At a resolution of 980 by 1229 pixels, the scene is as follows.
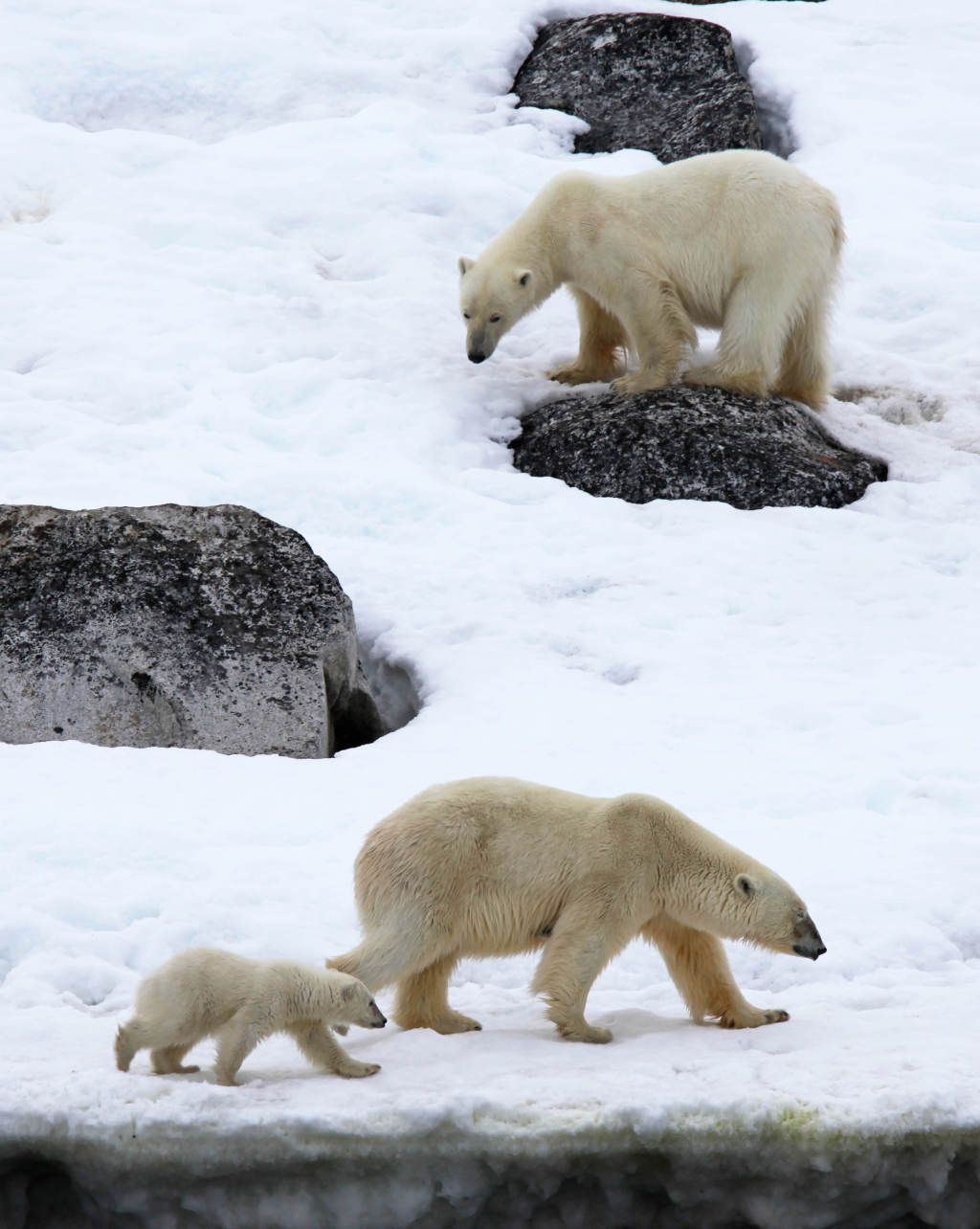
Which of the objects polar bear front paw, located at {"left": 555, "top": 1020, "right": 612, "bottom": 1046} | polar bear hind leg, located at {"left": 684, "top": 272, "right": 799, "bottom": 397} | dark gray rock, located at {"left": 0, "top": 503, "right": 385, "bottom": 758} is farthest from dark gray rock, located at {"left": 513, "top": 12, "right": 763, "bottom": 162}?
polar bear front paw, located at {"left": 555, "top": 1020, "right": 612, "bottom": 1046}

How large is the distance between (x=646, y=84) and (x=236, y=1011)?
527 inches

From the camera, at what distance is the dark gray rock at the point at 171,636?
264 inches

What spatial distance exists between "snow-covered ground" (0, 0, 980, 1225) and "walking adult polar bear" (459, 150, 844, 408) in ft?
2.79

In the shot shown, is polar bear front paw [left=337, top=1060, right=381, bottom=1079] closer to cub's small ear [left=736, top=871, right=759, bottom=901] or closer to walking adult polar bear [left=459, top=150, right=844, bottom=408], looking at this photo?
cub's small ear [left=736, top=871, right=759, bottom=901]

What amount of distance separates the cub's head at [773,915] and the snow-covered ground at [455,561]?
0.74ft

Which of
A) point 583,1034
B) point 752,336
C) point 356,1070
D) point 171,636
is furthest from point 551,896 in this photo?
point 752,336

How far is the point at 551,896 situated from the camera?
423 centimetres

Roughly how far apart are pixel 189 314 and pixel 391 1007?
7403 mm

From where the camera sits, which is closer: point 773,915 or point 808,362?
point 773,915

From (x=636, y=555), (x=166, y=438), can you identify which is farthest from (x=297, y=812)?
(x=166, y=438)

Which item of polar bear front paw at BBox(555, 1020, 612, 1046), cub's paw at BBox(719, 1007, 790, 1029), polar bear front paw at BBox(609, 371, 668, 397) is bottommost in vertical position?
polar bear front paw at BBox(609, 371, 668, 397)

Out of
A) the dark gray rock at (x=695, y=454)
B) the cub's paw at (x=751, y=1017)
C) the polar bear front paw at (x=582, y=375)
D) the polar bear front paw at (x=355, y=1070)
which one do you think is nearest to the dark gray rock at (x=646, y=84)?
the polar bear front paw at (x=582, y=375)

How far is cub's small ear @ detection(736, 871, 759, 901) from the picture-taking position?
425 centimetres

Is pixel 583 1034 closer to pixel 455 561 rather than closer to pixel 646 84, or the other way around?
pixel 455 561
